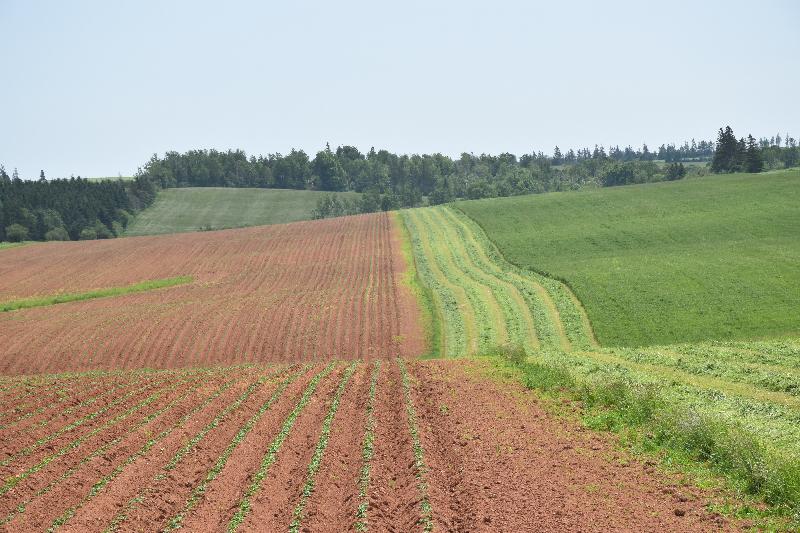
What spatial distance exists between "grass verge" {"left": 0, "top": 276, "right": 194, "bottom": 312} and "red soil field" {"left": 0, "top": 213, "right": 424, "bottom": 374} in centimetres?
167

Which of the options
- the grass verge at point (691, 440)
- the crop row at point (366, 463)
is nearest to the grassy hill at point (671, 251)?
the grass verge at point (691, 440)

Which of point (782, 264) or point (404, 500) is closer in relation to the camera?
point (404, 500)

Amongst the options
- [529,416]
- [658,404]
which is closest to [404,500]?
[529,416]

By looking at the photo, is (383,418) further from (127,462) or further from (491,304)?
(491,304)

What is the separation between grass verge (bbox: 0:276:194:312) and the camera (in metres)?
53.8

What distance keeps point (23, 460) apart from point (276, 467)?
7808 mm

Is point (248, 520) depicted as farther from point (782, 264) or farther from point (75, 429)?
point (782, 264)

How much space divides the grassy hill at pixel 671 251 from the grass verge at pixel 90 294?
3175 centimetres

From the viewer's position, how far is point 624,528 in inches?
520

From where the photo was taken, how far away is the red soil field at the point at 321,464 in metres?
14.6

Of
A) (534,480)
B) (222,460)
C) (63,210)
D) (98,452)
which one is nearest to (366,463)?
(222,460)

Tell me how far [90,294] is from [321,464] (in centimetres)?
4601

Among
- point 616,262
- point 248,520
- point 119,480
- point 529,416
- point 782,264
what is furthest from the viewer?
point 616,262

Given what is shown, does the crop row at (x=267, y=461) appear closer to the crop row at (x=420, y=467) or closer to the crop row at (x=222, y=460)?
the crop row at (x=222, y=460)
